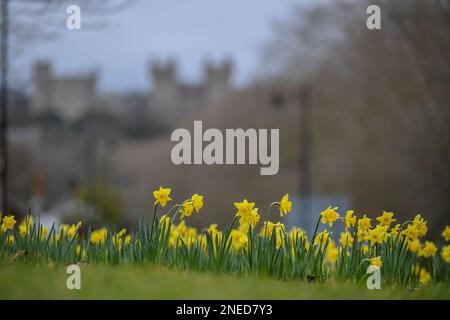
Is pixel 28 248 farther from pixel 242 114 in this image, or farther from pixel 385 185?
pixel 242 114

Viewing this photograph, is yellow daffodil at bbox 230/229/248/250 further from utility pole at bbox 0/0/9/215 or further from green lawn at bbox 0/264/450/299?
utility pole at bbox 0/0/9/215

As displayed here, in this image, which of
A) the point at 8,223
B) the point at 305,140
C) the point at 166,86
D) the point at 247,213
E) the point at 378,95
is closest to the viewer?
the point at 247,213

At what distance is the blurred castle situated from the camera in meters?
86.6

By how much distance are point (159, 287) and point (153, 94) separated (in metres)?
118

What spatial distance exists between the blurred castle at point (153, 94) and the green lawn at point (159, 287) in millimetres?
57449

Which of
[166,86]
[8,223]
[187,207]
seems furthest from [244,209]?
[166,86]

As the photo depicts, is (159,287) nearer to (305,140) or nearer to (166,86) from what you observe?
(305,140)

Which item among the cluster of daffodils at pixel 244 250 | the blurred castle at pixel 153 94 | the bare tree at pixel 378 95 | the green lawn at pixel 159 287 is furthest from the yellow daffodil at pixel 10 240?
the blurred castle at pixel 153 94

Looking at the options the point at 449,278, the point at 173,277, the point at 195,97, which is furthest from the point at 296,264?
the point at 195,97

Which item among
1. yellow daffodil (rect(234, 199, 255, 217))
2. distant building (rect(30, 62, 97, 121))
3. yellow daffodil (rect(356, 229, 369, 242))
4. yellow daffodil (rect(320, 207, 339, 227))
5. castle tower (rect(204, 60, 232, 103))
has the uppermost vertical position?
castle tower (rect(204, 60, 232, 103))

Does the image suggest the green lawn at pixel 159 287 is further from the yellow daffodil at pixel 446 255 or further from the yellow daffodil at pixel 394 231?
the yellow daffodil at pixel 446 255

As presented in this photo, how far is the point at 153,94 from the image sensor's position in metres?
122

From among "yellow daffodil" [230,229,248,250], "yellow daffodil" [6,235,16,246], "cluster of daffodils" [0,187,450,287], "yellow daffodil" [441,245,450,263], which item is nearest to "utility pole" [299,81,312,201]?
"yellow daffodil" [441,245,450,263]

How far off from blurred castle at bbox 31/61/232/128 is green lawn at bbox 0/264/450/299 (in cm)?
5745
